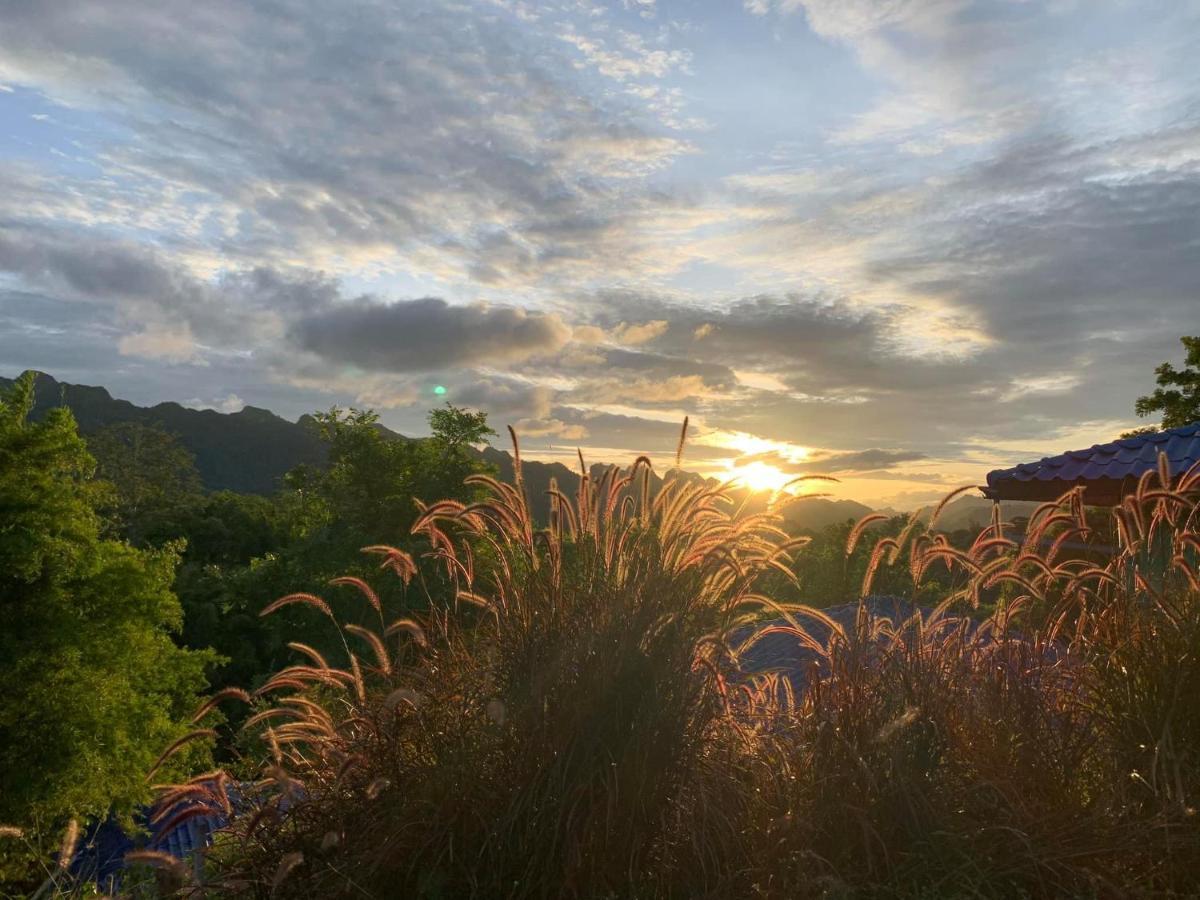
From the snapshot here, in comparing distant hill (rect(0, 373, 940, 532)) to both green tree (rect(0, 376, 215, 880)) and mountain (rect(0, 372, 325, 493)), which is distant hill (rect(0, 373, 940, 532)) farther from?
green tree (rect(0, 376, 215, 880))

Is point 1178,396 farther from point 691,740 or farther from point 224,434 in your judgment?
point 224,434

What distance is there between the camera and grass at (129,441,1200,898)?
9.98ft

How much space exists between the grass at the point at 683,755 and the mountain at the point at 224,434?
11471cm

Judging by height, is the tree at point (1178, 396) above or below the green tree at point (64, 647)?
above

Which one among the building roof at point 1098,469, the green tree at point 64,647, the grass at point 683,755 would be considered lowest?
the green tree at point 64,647

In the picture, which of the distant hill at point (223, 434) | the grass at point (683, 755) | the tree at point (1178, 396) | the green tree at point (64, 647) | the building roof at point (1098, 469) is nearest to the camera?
the grass at point (683, 755)

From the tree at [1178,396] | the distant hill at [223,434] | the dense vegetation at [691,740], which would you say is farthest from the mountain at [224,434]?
the dense vegetation at [691,740]

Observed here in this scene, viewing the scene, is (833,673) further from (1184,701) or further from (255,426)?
(255,426)

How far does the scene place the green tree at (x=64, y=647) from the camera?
11.2 meters

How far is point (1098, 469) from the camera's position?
10.3 metres

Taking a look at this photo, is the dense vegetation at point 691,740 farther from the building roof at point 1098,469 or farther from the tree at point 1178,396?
the tree at point 1178,396

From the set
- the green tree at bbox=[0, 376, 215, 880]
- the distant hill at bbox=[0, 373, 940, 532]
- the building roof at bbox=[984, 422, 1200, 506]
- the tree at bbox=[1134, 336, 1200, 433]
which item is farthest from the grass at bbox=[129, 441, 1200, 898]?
the distant hill at bbox=[0, 373, 940, 532]

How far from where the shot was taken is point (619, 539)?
3.66 meters

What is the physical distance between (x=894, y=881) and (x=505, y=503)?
2034mm
